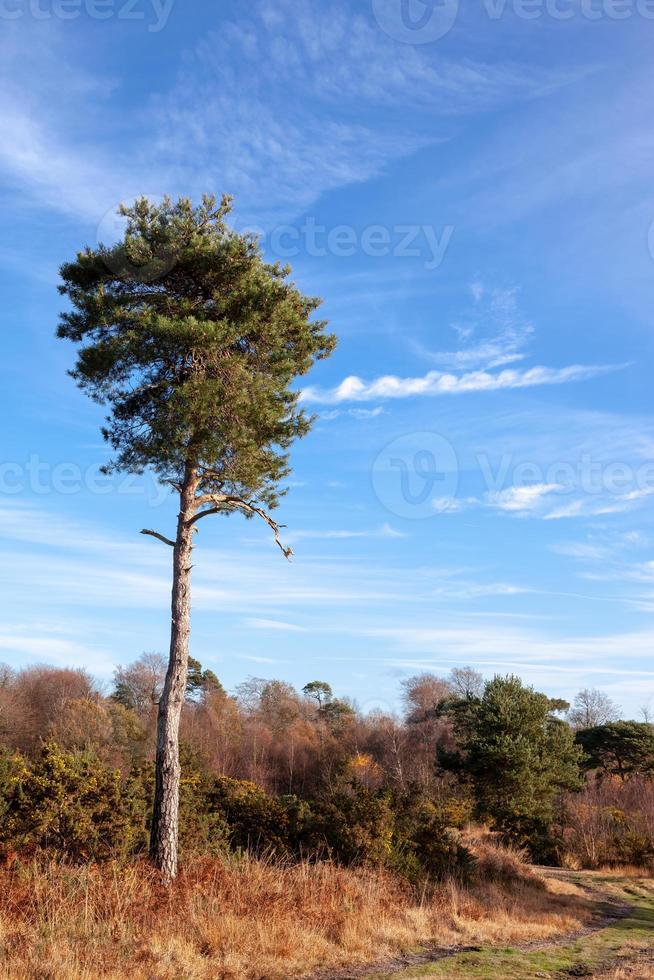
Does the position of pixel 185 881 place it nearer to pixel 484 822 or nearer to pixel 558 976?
pixel 558 976

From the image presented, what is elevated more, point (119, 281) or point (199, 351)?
point (119, 281)

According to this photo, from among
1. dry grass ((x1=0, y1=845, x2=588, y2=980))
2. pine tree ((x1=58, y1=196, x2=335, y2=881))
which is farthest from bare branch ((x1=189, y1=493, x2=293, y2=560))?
dry grass ((x1=0, y1=845, x2=588, y2=980))

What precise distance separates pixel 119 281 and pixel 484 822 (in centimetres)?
2878

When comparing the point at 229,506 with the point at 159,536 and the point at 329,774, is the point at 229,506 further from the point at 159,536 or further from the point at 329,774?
the point at 329,774

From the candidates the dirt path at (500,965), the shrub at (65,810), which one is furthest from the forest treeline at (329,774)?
the dirt path at (500,965)

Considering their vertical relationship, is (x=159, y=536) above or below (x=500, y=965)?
above

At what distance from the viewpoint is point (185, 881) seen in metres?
10.7

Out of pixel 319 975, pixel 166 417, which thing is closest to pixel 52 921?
pixel 319 975

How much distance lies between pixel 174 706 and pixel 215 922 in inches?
155

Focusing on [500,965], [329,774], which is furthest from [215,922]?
[329,774]

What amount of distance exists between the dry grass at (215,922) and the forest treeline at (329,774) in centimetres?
139

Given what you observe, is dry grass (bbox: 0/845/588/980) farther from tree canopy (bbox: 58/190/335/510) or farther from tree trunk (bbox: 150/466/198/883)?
tree canopy (bbox: 58/190/335/510)

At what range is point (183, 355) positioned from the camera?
12.8m

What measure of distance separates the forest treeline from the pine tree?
2.11m
